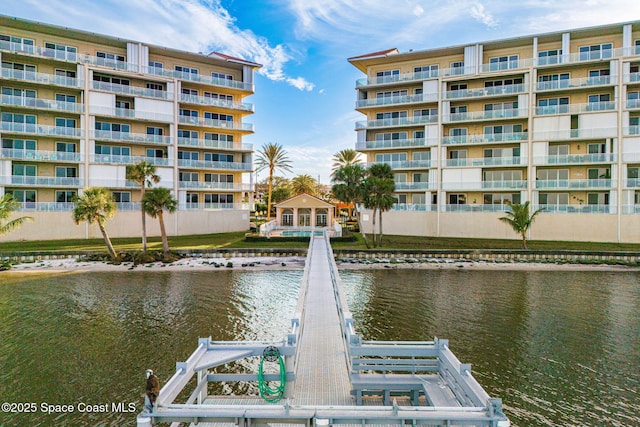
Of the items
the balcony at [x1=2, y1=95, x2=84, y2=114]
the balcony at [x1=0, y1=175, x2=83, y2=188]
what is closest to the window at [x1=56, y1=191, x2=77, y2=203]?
the balcony at [x1=0, y1=175, x2=83, y2=188]

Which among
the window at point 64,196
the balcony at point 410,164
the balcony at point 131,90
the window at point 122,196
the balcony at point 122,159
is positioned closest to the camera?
the window at point 64,196

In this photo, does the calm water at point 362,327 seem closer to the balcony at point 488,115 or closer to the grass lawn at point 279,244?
the grass lawn at point 279,244

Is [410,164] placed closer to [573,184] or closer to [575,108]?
[573,184]

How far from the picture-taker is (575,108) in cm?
4166

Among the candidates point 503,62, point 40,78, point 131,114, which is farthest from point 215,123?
point 503,62

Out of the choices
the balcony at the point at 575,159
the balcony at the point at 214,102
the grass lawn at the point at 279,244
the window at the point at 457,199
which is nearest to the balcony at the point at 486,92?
the balcony at the point at 575,159

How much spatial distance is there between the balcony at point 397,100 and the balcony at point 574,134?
40.9ft

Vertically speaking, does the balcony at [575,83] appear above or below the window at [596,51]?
below

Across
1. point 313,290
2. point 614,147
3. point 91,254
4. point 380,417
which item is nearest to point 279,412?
point 380,417

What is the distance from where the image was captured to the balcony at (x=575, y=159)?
40312 millimetres

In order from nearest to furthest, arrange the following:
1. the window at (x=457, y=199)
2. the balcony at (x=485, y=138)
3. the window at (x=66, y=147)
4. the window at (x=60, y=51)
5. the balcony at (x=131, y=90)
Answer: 1. the window at (x=60, y=51)
2. the window at (x=66, y=147)
3. the balcony at (x=131, y=90)
4. the balcony at (x=485, y=138)
5. the window at (x=457, y=199)

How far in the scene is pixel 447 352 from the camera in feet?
31.3

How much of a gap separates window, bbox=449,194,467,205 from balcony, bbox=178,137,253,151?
26265 mm

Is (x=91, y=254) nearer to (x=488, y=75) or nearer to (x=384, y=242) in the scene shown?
(x=384, y=242)
